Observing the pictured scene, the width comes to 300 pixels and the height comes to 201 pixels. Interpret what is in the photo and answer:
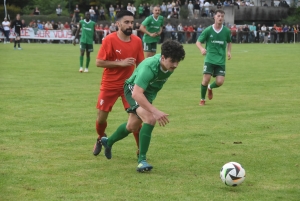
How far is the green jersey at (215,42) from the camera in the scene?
14.2 meters

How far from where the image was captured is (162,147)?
9242 mm

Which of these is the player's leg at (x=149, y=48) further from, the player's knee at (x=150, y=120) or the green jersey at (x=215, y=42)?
the player's knee at (x=150, y=120)

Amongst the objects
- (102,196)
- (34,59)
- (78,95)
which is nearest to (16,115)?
(78,95)

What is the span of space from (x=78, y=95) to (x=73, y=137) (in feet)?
18.7

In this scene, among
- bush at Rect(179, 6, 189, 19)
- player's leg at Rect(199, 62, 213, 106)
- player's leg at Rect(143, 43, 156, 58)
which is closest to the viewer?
player's leg at Rect(199, 62, 213, 106)

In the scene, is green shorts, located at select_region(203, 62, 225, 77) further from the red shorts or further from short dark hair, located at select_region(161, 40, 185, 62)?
short dark hair, located at select_region(161, 40, 185, 62)

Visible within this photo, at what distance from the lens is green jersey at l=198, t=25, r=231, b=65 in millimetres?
14219

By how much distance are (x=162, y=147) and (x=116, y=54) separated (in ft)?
5.18

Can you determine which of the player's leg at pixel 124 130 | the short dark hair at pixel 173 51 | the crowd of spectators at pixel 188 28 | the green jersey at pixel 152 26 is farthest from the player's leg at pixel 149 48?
the crowd of spectators at pixel 188 28

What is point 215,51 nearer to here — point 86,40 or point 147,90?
point 147,90

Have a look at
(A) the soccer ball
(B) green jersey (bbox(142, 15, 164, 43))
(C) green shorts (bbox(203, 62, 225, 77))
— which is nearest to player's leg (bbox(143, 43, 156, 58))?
(B) green jersey (bbox(142, 15, 164, 43))

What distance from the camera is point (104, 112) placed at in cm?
882

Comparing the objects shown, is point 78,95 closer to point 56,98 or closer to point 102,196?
point 56,98

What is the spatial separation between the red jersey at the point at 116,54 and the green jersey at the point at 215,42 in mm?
5633
